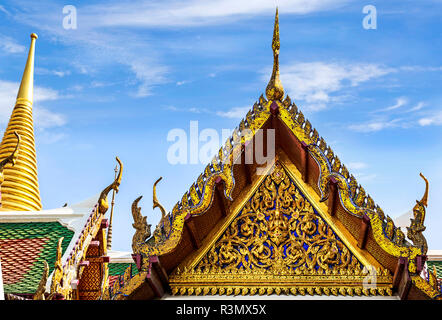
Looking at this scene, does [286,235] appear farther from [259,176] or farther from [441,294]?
[441,294]

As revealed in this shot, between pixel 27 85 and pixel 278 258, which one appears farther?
pixel 27 85

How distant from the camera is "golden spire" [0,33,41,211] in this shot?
13844mm

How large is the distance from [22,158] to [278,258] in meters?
9.03

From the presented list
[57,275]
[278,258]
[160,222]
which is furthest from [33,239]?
[278,258]

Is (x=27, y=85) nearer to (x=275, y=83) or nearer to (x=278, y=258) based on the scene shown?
(x=275, y=83)

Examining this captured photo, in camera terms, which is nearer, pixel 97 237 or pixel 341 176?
pixel 341 176

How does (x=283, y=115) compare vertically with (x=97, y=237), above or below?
above

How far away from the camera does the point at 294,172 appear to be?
7562mm

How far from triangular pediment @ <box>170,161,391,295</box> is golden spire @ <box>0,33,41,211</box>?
21.8 ft

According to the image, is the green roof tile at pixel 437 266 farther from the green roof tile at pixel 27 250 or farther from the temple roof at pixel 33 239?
the green roof tile at pixel 27 250

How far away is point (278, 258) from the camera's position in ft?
23.0

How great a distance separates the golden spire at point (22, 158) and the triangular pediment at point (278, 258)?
664 centimetres
